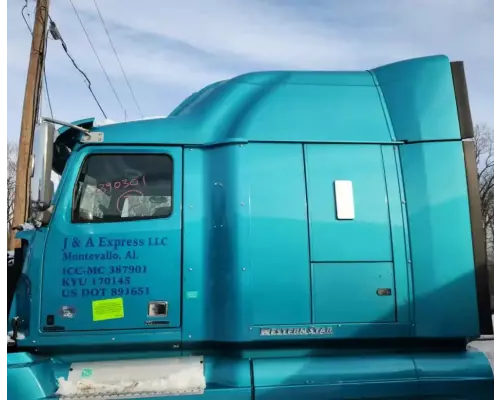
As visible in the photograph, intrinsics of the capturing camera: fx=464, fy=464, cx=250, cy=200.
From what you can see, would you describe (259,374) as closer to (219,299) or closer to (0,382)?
(219,299)

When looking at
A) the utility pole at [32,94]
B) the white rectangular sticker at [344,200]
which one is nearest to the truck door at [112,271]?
the white rectangular sticker at [344,200]

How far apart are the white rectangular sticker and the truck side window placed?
1223mm

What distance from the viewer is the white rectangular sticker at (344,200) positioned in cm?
334

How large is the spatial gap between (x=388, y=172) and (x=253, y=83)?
1257mm

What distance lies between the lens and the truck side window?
340 centimetres

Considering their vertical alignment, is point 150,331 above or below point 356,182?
below

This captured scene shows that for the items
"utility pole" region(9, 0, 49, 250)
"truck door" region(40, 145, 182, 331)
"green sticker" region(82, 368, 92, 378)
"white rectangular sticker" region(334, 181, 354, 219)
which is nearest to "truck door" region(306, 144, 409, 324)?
"white rectangular sticker" region(334, 181, 354, 219)

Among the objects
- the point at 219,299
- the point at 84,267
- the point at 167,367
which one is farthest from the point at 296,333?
the point at 84,267

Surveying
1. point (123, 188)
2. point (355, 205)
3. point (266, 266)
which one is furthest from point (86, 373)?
point (355, 205)

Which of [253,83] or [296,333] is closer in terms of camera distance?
[296,333]

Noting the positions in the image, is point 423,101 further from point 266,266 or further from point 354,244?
point 266,266

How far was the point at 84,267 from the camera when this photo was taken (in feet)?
10.8

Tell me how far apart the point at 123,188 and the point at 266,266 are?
4.02ft

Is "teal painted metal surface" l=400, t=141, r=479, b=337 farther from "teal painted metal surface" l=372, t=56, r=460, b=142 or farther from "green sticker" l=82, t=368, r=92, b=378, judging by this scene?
"green sticker" l=82, t=368, r=92, b=378
